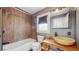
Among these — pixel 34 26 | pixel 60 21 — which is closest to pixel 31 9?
pixel 34 26

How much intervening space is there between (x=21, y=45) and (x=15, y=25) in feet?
1.07

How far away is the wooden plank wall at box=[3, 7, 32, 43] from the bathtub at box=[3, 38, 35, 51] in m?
0.06

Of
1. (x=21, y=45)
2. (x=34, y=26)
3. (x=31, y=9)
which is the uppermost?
(x=31, y=9)

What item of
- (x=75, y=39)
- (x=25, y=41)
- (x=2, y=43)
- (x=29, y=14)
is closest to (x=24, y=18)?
(x=29, y=14)

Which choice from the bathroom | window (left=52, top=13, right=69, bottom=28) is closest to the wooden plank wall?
the bathroom

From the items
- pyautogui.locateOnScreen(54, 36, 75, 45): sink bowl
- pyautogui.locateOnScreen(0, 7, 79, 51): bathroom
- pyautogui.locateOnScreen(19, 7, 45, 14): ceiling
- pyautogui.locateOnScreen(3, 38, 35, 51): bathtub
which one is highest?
pyautogui.locateOnScreen(19, 7, 45, 14): ceiling

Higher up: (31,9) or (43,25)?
(31,9)

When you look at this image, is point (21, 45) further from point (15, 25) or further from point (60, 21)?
point (60, 21)

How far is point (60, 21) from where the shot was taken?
1.59 meters

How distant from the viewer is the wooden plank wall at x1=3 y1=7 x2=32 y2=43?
1543 millimetres

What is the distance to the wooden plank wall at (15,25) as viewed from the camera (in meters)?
1.54

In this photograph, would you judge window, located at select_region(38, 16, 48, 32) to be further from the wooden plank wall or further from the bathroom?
the wooden plank wall
